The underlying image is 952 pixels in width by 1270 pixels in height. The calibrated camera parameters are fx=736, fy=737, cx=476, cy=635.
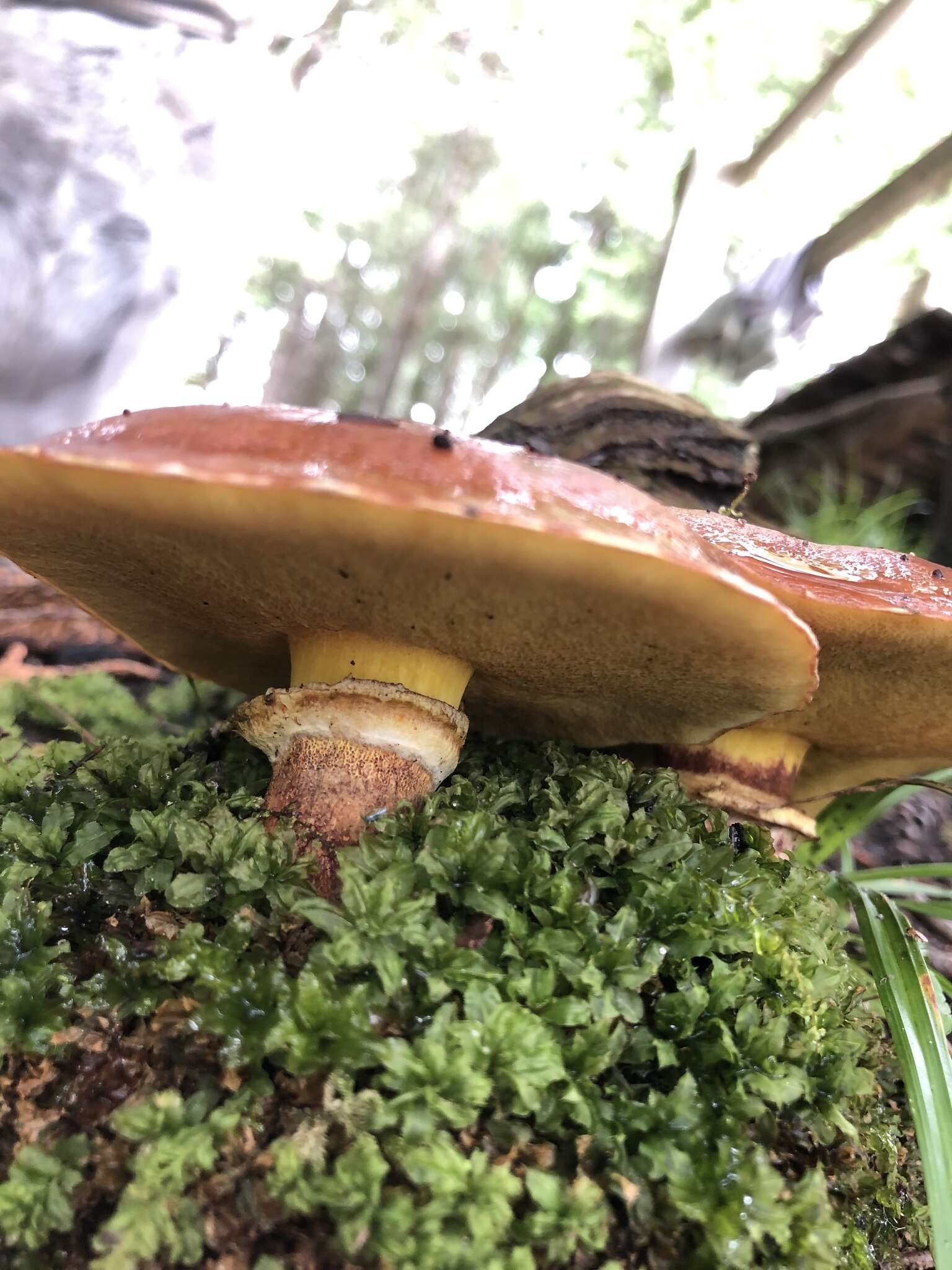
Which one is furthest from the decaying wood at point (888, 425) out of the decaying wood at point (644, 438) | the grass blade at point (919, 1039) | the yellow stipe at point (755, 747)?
the grass blade at point (919, 1039)

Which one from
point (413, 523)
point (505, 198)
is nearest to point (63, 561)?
point (413, 523)

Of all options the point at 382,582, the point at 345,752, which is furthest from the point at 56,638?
the point at 382,582

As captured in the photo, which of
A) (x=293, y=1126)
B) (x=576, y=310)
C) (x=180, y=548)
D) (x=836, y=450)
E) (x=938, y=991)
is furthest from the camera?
(x=576, y=310)

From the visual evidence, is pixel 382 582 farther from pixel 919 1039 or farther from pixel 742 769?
pixel 919 1039

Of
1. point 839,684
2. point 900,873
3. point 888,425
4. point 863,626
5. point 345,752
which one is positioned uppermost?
point 888,425

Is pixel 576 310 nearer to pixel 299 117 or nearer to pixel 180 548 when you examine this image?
pixel 299 117

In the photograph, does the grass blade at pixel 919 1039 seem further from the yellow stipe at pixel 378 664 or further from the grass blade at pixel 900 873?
the yellow stipe at pixel 378 664

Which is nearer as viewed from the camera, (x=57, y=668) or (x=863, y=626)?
(x=863, y=626)
